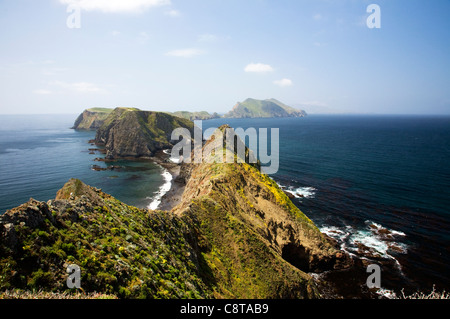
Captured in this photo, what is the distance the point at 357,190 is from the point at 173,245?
65.4m

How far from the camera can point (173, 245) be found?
20766mm

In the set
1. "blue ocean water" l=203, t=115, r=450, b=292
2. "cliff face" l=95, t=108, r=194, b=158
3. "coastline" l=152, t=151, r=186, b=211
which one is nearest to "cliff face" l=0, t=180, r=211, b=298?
"blue ocean water" l=203, t=115, r=450, b=292

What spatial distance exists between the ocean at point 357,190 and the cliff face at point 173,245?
36.4 ft

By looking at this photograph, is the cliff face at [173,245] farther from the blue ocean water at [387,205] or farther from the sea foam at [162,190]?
the sea foam at [162,190]

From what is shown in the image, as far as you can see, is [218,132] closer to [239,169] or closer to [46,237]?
[239,169]

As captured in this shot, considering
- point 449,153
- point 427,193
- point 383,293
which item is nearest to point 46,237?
point 383,293

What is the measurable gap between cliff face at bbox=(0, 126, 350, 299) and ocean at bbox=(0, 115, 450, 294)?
36.4 feet

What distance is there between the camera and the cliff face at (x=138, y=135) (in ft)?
422

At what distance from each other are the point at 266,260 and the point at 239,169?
68.7 ft

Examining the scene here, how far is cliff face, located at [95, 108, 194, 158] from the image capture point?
128500mm

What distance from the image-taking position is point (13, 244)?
9250mm

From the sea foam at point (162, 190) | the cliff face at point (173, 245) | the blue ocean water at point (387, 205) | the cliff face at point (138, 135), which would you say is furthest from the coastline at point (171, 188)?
the blue ocean water at point (387, 205)

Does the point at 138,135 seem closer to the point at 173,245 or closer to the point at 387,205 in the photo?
the point at 387,205
